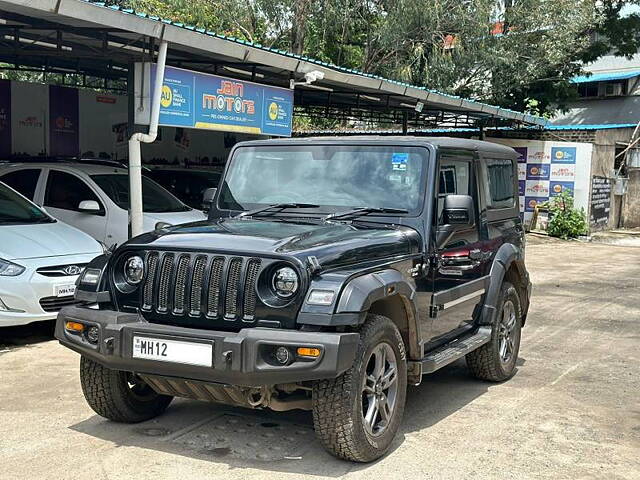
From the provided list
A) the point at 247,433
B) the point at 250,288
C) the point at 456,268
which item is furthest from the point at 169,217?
the point at 250,288

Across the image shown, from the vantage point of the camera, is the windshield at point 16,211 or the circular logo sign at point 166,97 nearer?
the windshield at point 16,211

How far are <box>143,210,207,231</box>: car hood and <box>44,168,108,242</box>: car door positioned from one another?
52 centimetres

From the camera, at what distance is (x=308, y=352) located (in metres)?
3.78

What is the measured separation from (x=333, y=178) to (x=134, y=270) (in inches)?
62.3

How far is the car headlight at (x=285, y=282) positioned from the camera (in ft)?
13.0

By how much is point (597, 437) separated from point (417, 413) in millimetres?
1178

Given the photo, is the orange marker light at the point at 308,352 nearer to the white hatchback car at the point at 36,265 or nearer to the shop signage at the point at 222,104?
the white hatchback car at the point at 36,265

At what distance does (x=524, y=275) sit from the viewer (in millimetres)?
6625

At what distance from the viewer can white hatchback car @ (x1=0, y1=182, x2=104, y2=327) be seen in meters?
6.92

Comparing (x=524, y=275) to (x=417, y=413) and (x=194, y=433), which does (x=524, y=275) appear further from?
(x=194, y=433)

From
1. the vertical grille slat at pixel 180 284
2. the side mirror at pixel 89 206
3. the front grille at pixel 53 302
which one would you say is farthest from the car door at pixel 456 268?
the side mirror at pixel 89 206

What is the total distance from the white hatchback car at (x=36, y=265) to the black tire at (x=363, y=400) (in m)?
3.97

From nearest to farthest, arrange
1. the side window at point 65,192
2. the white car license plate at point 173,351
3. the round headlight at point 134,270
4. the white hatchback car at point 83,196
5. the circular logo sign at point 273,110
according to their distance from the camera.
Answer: the white car license plate at point 173,351
the round headlight at point 134,270
the white hatchback car at point 83,196
the side window at point 65,192
the circular logo sign at point 273,110

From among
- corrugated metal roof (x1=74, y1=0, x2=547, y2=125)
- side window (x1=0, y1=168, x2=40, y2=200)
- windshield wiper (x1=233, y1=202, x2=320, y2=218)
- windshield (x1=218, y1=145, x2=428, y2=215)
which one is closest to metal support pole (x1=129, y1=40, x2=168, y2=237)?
corrugated metal roof (x1=74, y1=0, x2=547, y2=125)
